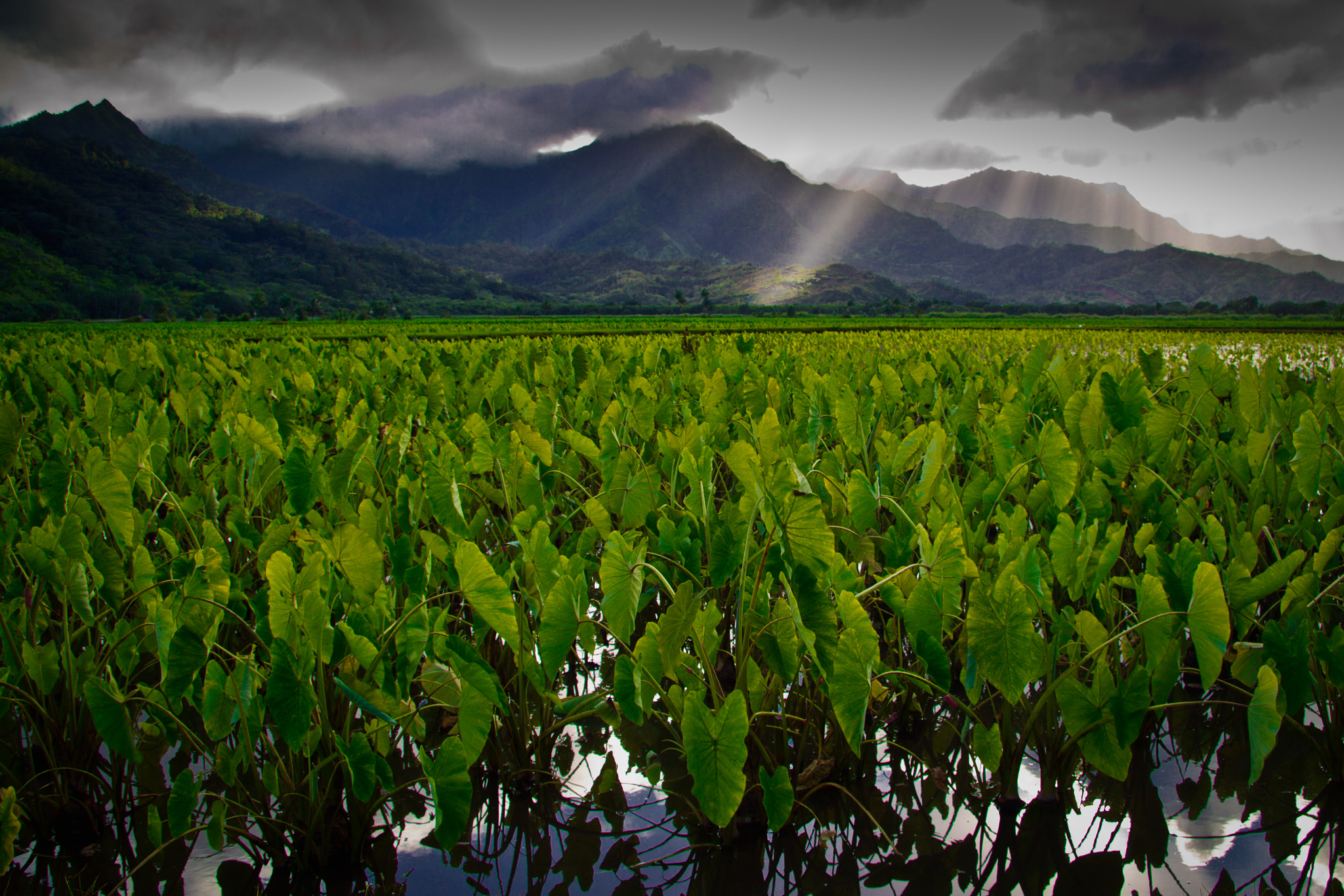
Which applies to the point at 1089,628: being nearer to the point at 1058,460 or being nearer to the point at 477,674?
the point at 1058,460

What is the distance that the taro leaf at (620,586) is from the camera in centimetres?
130

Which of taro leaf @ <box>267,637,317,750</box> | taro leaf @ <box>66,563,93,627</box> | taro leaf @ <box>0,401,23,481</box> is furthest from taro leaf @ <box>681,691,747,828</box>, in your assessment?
taro leaf @ <box>0,401,23,481</box>

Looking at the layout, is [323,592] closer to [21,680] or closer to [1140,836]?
[21,680]

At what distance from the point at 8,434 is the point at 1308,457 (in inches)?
167

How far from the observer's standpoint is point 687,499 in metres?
1.88

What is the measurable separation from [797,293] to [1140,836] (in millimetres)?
148613

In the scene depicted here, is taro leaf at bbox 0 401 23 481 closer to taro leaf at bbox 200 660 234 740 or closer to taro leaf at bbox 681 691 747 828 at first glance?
taro leaf at bbox 200 660 234 740

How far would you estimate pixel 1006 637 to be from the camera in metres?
1.26

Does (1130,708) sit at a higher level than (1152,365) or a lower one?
lower

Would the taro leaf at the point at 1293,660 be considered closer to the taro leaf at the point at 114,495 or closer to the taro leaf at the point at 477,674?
the taro leaf at the point at 477,674

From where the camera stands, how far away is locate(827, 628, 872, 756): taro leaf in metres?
1.22

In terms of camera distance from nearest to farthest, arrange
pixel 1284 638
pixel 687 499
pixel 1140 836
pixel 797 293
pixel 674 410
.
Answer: pixel 1284 638
pixel 1140 836
pixel 687 499
pixel 674 410
pixel 797 293

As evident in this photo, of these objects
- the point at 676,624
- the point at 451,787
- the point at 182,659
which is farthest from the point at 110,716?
the point at 676,624

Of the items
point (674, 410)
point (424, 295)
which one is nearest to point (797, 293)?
point (424, 295)
